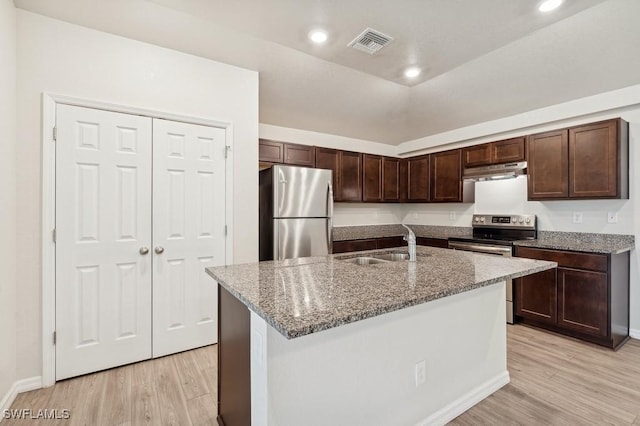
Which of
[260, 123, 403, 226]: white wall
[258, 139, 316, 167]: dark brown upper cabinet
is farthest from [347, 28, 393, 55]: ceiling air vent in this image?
[260, 123, 403, 226]: white wall

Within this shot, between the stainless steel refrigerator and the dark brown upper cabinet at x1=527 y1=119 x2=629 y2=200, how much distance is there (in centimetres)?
237

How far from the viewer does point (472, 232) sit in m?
4.47

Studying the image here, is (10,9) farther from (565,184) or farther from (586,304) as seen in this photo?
(586,304)

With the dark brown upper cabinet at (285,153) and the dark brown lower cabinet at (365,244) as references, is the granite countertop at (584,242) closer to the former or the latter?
the dark brown lower cabinet at (365,244)

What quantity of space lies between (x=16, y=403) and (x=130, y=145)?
190 cm

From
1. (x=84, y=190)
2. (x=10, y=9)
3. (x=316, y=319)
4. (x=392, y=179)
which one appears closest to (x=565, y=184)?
(x=392, y=179)

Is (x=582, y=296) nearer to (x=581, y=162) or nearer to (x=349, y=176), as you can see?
(x=581, y=162)

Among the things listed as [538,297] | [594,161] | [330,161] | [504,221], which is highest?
[330,161]

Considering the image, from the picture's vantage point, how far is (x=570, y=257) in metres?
2.97

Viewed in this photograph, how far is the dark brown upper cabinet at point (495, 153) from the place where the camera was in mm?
3631

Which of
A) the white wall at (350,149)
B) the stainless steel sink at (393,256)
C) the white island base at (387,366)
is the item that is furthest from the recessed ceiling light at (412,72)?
the white island base at (387,366)

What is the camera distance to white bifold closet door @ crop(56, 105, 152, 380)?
88.9 inches

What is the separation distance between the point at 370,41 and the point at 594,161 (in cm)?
249

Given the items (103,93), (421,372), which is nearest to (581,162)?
(421,372)
